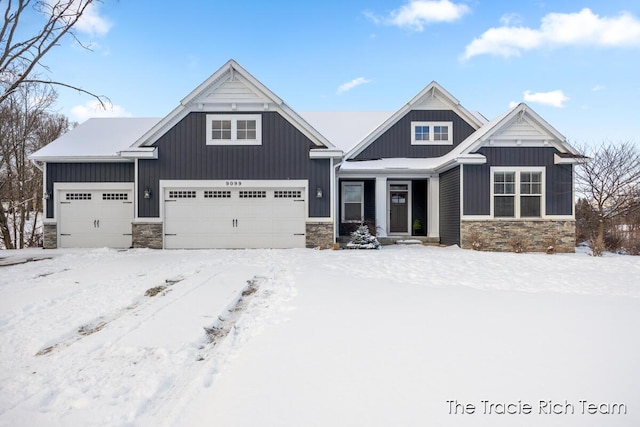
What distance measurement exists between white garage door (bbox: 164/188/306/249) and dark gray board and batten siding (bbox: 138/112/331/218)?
51cm

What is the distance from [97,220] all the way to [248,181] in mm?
5911

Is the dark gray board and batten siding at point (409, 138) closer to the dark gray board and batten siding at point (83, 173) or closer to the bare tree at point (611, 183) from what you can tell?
the bare tree at point (611, 183)

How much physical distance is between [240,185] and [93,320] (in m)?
8.48

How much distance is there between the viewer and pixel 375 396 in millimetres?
2781

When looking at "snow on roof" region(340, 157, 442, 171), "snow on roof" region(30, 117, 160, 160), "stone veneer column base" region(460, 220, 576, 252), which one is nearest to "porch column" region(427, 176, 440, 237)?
"snow on roof" region(340, 157, 442, 171)

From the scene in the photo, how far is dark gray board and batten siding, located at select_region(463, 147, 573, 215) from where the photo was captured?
13148mm

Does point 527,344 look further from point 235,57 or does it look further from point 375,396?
point 235,57

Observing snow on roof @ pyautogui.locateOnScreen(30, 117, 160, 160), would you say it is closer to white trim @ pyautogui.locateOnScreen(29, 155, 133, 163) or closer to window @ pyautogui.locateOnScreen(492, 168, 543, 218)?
white trim @ pyautogui.locateOnScreen(29, 155, 133, 163)

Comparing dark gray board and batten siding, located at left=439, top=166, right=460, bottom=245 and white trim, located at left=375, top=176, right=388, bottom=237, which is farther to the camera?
white trim, located at left=375, top=176, right=388, bottom=237

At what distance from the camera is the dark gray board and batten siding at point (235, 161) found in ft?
41.8

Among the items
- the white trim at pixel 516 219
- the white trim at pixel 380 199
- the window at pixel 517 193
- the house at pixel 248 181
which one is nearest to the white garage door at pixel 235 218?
the house at pixel 248 181

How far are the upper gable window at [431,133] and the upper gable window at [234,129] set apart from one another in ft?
22.1

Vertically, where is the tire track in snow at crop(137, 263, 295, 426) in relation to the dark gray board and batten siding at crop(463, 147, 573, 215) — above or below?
below

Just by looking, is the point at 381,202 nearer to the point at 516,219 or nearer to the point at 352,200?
the point at 352,200
